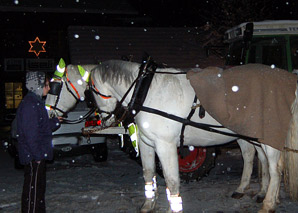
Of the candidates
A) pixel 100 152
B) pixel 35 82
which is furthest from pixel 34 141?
pixel 100 152

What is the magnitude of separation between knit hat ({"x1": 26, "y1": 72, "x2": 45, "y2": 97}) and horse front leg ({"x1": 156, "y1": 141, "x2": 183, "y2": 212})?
56.7 inches

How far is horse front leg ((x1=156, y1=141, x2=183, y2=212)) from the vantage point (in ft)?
12.2

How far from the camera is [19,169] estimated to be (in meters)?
7.49

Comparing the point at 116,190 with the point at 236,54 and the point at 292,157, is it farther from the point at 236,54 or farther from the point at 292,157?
the point at 236,54

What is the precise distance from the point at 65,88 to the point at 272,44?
4283 mm

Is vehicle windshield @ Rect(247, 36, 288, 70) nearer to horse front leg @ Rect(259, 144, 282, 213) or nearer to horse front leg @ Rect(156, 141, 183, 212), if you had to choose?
horse front leg @ Rect(259, 144, 282, 213)

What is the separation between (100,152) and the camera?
7340mm

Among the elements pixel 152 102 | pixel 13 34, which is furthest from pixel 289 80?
pixel 13 34

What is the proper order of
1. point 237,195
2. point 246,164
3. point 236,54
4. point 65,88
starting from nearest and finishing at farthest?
1. point 65,88
2. point 237,195
3. point 246,164
4. point 236,54

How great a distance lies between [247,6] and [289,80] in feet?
34.8

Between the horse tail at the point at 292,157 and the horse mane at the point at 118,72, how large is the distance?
194cm

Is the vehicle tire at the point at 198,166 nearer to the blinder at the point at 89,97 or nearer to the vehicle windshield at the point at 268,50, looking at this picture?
the blinder at the point at 89,97

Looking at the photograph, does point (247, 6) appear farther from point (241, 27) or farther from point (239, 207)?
point (239, 207)

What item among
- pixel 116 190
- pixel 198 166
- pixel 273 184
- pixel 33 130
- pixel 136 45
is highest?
pixel 136 45
